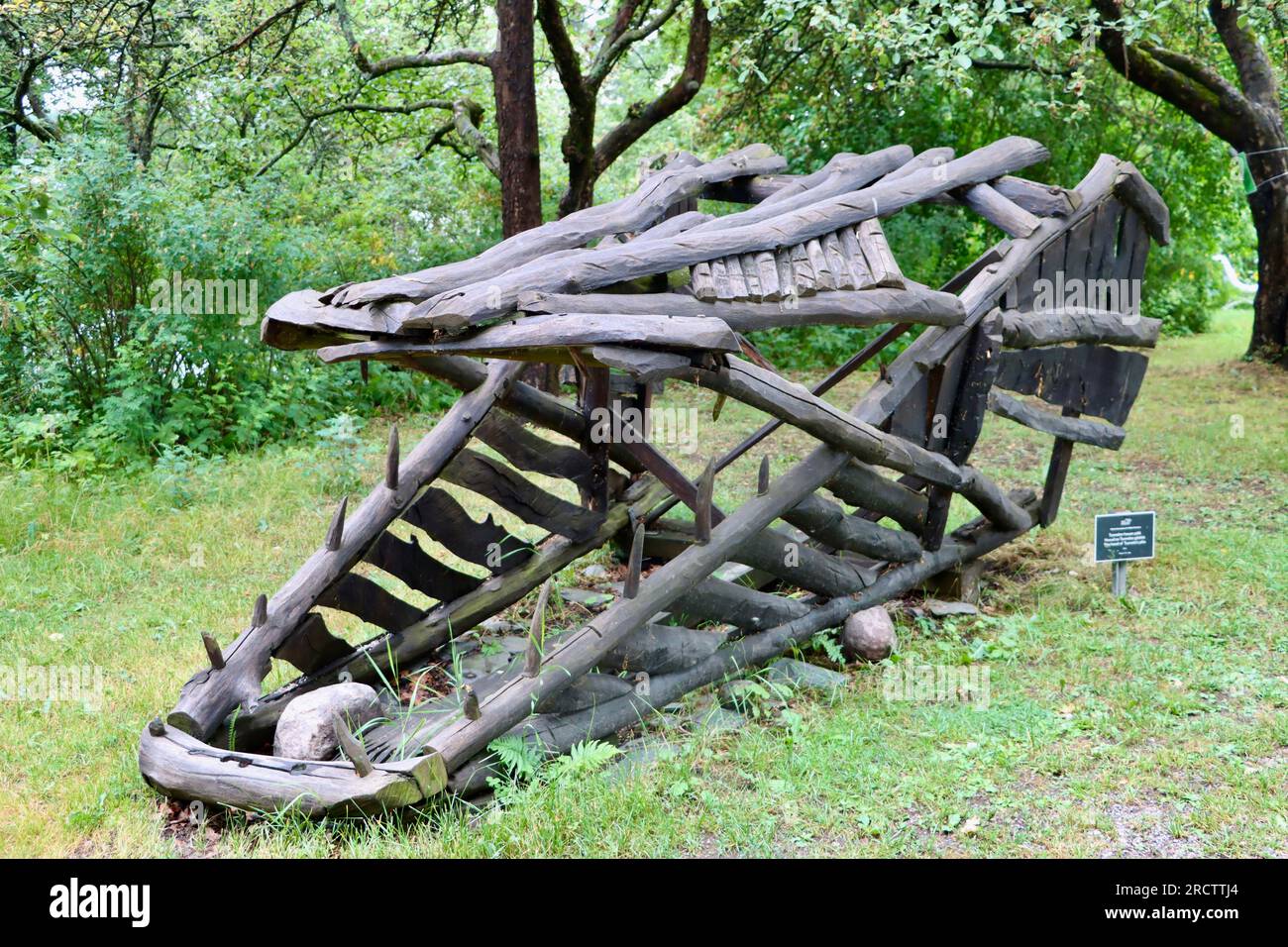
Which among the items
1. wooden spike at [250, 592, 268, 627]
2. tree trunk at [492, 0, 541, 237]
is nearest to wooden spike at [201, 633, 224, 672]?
wooden spike at [250, 592, 268, 627]

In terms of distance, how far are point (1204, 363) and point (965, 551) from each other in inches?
370

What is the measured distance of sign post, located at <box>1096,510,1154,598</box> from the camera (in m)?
5.59

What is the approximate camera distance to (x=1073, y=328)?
5.68 m

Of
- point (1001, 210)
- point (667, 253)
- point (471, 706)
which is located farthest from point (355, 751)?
point (1001, 210)

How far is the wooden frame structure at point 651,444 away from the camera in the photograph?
3.51 m

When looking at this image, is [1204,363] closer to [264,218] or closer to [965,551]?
[965,551]

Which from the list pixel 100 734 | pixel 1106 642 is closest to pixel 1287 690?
pixel 1106 642

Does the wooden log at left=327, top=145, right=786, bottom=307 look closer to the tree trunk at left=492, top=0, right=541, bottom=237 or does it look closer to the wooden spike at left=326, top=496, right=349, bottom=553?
the wooden spike at left=326, top=496, right=349, bottom=553

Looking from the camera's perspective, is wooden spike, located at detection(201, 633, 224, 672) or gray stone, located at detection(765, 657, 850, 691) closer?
wooden spike, located at detection(201, 633, 224, 672)

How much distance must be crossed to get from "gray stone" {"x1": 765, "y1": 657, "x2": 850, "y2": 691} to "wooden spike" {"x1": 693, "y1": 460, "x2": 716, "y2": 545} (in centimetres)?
81

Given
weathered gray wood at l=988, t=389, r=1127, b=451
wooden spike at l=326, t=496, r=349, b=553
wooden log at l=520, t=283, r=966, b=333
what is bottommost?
wooden spike at l=326, t=496, r=349, b=553

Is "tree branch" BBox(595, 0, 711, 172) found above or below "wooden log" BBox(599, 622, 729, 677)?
above

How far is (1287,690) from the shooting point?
179 inches

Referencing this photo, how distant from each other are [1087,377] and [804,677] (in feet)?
8.51
